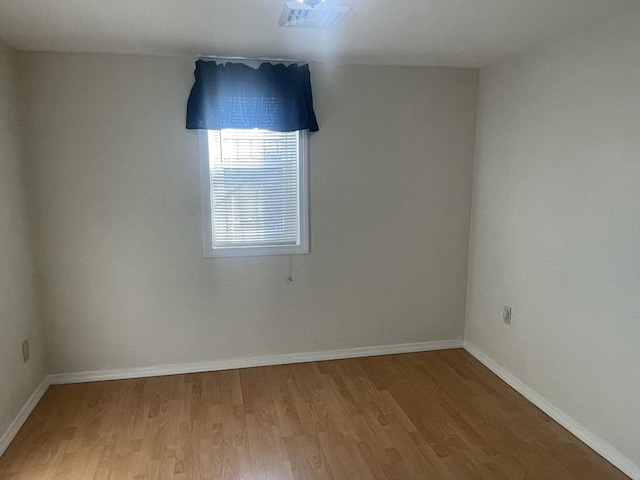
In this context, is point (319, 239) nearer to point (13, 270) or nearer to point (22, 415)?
point (13, 270)

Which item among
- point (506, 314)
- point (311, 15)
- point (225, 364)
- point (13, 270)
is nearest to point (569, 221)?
point (506, 314)

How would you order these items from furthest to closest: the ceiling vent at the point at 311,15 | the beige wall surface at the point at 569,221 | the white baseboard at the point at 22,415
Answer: the white baseboard at the point at 22,415
the beige wall surface at the point at 569,221
the ceiling vent at the point at 311,15

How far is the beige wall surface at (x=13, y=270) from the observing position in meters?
2.58

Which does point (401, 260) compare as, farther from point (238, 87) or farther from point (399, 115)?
point (238, 87)

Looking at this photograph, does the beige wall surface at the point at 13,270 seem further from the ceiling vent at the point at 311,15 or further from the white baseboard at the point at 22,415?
the ceiling vent at the point at 311,15

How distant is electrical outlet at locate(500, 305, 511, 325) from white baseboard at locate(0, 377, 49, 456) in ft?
10.2

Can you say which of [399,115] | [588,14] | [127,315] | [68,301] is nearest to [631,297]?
[588,14]

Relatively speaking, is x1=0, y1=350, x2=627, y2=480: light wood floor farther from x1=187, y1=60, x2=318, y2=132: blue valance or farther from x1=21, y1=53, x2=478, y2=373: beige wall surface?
x1=187, y1=60, x2=318, y2=132: blue valance

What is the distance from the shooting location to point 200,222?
321cm

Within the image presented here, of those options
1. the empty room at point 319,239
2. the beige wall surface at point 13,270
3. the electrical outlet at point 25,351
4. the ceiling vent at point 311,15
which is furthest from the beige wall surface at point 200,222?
the ceiling vent at point 311,15

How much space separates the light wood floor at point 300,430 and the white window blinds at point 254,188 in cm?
100

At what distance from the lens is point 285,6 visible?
2090 millimetres

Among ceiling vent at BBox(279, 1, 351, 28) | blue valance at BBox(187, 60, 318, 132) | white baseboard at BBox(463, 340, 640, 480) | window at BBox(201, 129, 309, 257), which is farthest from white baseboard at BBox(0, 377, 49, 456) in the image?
white baseboard at BBox(463, 340, 640, 480)

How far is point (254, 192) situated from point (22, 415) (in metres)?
1.95
